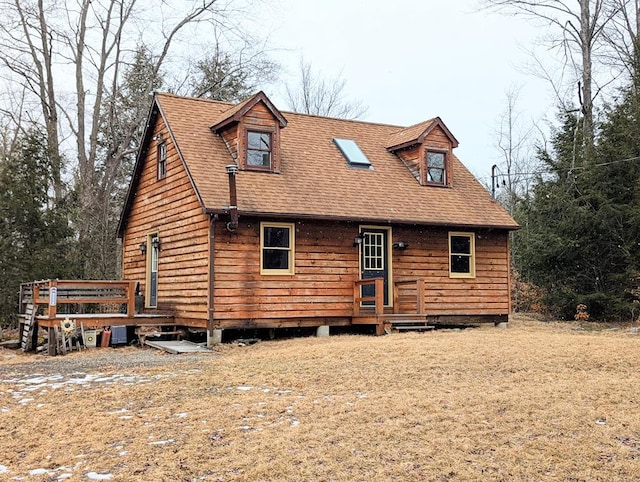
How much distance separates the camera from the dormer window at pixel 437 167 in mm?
18250

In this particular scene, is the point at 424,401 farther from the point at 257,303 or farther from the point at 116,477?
the point at 257,303

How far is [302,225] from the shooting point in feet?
49.8

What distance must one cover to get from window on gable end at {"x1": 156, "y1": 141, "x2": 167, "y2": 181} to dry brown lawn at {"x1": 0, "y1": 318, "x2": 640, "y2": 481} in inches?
286

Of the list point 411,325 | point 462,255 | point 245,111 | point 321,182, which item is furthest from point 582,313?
point 245,111

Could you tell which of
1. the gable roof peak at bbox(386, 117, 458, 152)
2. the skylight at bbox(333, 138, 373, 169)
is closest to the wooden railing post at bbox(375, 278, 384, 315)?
the skylight at bbox(333, 138, 373, 169)

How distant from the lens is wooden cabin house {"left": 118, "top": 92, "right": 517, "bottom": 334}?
571 inches

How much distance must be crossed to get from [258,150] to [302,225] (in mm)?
2257

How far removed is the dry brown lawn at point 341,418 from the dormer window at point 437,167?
809 cm

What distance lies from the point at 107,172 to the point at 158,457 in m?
21.3

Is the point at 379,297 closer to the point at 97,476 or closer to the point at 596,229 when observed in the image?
the point at 596,229

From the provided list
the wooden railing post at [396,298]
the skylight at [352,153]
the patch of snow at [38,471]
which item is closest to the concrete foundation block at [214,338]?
the wooden railing post at [396,298]

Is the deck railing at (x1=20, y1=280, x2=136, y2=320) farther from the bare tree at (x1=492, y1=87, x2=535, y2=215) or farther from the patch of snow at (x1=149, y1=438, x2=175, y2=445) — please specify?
the bare tree at (x1=492, y1=87, x2=535, y2=215)

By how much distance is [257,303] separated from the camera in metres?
14.5

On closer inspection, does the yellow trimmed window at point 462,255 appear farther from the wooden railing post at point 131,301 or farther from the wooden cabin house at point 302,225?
the wooden railing post at point 131,301
